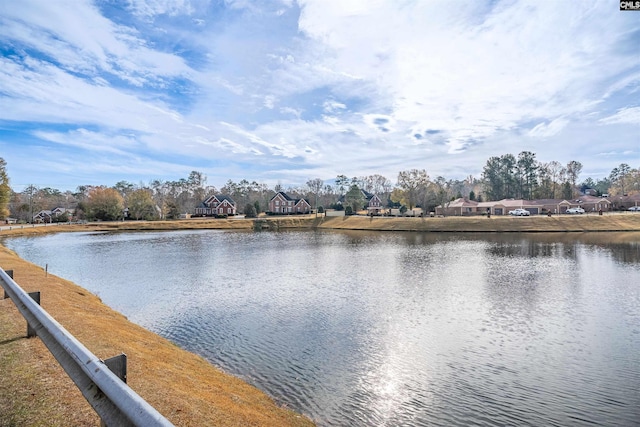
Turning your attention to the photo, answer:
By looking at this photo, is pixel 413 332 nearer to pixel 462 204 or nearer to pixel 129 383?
pixel 129 383

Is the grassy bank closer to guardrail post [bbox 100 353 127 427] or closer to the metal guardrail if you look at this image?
the metal guardrail

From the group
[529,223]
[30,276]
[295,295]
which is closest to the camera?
[30,276]

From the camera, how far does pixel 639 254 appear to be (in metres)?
34.5

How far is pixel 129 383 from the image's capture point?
691cm

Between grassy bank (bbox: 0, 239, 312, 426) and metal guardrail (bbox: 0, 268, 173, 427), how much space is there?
883 millimetres

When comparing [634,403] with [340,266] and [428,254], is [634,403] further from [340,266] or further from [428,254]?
[428,254]

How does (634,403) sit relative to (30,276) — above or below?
below

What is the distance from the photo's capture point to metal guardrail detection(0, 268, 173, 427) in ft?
9.57

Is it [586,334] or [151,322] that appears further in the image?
[151,322]

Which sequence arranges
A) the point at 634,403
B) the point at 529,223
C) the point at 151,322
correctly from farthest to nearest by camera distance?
1. the point at 529,223
2. the point at 151,322
3. the point at 634,403

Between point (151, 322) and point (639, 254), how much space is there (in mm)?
42365

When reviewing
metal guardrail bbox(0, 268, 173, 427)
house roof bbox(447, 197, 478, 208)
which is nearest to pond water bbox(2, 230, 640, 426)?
metal guardrail bbox(0, 268, 173, 427)

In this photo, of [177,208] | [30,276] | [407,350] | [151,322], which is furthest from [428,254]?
[177,208]

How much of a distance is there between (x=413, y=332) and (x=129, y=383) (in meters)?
10.6
